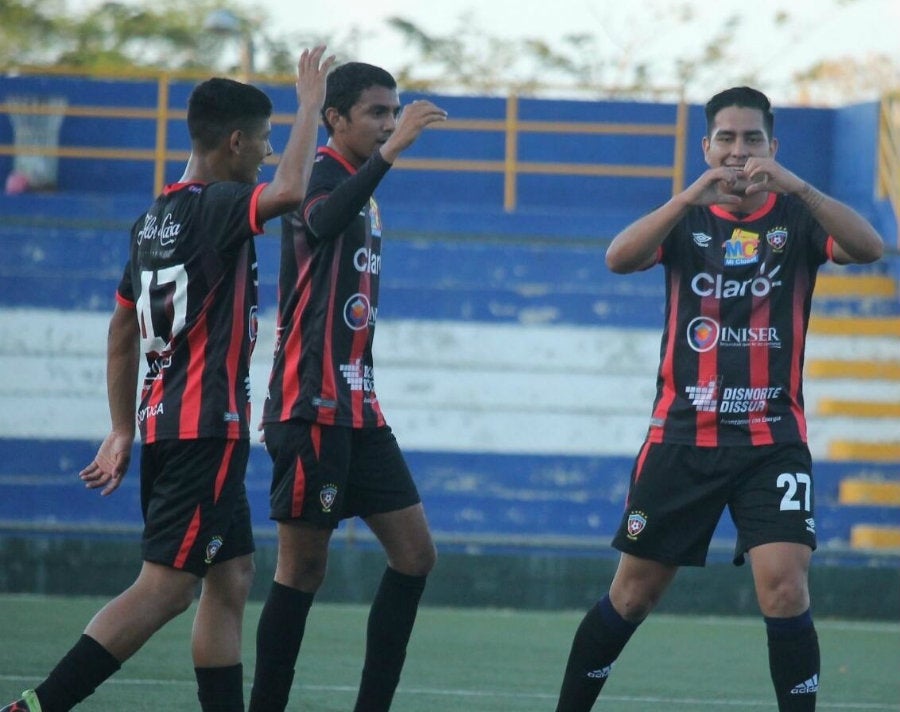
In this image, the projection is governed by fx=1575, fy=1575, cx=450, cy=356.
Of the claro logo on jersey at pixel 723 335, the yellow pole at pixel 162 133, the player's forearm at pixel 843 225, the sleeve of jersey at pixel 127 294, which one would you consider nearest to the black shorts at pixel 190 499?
the sleeve of jersey at pixel 127 294

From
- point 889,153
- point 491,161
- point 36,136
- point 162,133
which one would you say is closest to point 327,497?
point 162,133

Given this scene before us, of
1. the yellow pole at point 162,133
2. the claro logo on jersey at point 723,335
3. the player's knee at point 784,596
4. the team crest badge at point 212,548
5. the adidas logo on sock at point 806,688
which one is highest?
the yellow pole at point 162,133

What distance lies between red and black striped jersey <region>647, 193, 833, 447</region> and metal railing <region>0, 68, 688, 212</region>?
945 cm

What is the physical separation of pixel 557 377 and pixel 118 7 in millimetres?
17217

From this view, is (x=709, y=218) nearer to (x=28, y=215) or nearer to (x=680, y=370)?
(x=680, y=370)

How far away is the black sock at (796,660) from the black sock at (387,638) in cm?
112

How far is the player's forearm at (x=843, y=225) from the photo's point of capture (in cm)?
456

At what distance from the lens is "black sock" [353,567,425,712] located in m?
4.88

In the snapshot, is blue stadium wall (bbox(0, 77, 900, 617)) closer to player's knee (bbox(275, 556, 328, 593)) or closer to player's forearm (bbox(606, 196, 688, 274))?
player's knee (bbox(275, 556, 328, 593))

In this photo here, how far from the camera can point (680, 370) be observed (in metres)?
4.70

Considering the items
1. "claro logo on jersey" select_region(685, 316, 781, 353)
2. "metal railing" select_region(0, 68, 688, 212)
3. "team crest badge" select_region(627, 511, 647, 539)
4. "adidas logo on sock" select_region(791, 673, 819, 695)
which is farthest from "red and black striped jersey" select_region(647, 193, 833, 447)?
"metal railing" select_region(0, 68, 688, 212)

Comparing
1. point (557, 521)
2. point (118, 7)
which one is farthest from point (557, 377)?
point (118, 7)

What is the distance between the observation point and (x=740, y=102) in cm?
469

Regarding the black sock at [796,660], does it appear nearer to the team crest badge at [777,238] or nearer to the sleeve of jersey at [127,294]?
the team crest badge at [777,238]
